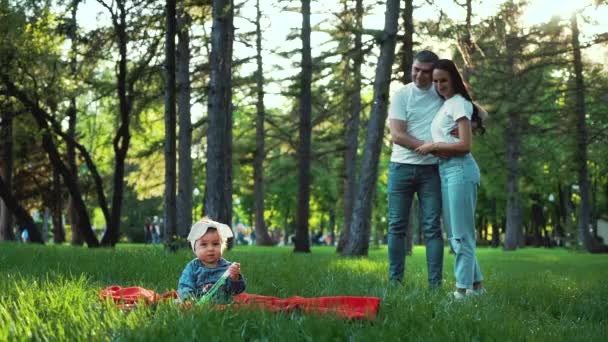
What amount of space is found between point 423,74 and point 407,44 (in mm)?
11513

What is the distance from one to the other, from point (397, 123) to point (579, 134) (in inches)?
752

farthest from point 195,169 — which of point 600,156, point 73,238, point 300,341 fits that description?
point 300,341

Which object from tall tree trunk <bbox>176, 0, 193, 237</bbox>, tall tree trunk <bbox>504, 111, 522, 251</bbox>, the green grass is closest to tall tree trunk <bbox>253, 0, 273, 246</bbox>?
tall tree trunk <bbox>176, 0, 193, 237</bbox>

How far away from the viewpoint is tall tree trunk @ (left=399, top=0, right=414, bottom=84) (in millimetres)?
18297

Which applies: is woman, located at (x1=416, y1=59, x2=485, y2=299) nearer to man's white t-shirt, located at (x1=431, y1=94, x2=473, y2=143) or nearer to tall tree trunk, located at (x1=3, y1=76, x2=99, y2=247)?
man's white t-shirt, located at (x1=431, y1=94, x2=473, y2=143)

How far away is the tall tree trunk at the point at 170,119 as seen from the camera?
1470cm

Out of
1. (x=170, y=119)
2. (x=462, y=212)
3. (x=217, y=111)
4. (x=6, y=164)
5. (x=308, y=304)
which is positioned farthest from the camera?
(x=6, y=164)

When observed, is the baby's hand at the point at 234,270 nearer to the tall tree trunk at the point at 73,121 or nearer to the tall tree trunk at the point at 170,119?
the tall tree trunk at the point at 170,119

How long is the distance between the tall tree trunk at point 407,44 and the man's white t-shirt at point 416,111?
11.1 meters

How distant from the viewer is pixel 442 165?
22.6 feet

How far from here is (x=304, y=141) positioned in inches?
911

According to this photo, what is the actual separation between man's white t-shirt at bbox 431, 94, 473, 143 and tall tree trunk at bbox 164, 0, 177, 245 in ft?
28.0

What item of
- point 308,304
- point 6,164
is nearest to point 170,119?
point 308,304

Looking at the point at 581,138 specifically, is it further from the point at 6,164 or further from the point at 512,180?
the point at 6,164
